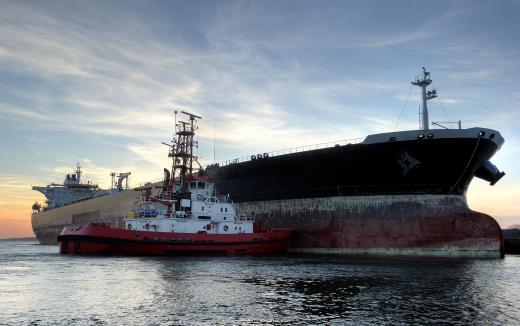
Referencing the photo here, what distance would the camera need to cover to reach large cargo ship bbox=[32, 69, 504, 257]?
29312mm

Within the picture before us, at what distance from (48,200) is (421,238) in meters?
75.9

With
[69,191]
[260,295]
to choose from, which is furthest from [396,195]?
[69,191]

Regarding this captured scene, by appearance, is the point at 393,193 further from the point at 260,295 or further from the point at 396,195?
the point at 260,295

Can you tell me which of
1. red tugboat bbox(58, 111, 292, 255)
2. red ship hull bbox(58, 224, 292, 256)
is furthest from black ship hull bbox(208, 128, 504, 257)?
red ship hull bbox(58, 224, 292, 256)

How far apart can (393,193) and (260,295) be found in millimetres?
18508

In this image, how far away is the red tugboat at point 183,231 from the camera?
31031 mm

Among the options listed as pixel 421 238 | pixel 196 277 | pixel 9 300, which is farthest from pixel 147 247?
pixel 421 238

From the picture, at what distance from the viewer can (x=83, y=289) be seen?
54.2 feet

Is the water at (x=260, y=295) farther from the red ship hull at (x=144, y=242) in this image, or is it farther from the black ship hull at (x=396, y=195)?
the red ship hull at (x=144, y=242)

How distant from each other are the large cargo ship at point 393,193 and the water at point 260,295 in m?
5.32

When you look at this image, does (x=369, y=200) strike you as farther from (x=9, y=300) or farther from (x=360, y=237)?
(x=9, y=300)

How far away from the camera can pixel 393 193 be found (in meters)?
31.3

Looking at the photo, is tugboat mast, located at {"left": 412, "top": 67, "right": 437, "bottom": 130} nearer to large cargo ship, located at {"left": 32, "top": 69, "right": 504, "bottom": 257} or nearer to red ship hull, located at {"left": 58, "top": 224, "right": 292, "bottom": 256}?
large cargo ship, located at {"left": 32, "top": 69, "right": 504, "bottom": 257}

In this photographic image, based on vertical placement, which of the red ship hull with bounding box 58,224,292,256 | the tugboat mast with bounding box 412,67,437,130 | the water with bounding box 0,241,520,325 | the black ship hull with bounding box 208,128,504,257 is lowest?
the water with bounding box 0,241,520,325
